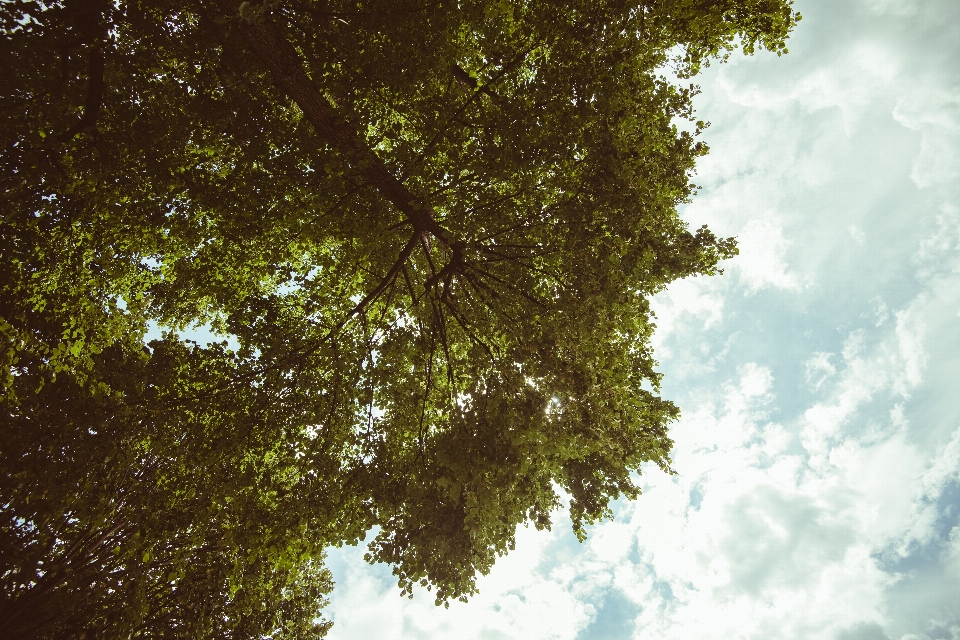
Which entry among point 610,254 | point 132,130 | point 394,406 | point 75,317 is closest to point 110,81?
point 132,130

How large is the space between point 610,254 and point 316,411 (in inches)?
286

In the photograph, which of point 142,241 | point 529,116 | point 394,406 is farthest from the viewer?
point 394,406

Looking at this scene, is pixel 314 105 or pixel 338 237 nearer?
pixel 314 105

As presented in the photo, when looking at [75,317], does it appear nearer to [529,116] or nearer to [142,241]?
[142,241]

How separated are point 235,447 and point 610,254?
8.44 metres

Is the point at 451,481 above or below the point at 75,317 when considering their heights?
below

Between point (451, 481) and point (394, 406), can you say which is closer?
point (451, 481)

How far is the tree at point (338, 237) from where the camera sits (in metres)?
6.86

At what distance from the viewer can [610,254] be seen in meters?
7.25

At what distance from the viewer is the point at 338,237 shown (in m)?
8.71

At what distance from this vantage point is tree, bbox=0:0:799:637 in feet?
22.5

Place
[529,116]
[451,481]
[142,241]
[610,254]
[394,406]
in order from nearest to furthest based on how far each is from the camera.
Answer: [529,116] < [610,254] < [451,481] < [142,241] < [394,406]

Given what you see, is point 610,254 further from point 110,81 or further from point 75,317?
point 75,317

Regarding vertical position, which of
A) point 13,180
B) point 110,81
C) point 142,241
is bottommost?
point 13,180
